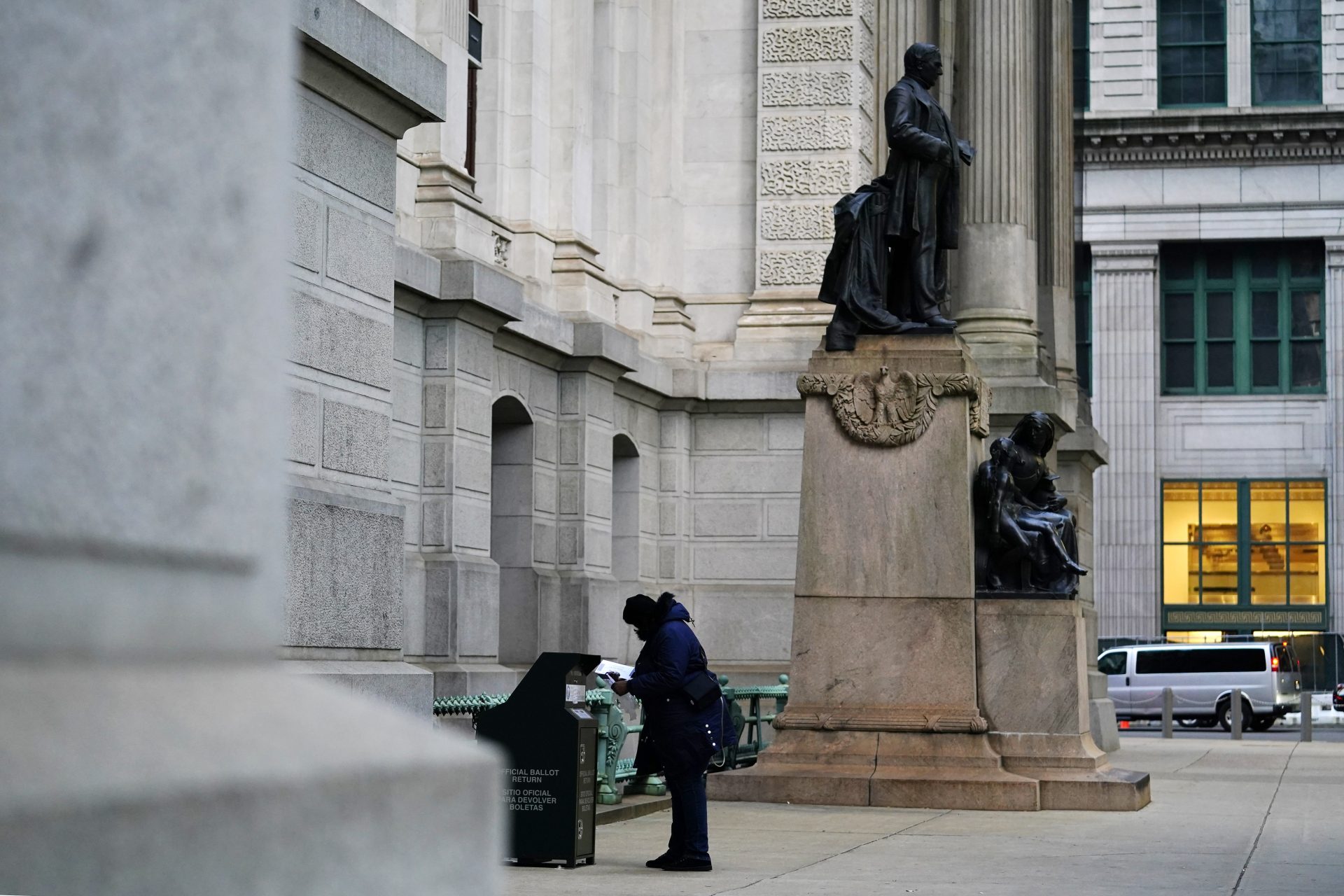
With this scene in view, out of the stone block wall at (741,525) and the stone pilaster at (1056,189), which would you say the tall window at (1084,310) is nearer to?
the stone pilaster at (1056,189)

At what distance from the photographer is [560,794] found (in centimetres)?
1068

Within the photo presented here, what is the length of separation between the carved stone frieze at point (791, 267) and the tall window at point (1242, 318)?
107 ft

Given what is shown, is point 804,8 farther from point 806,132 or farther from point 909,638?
point 909,638

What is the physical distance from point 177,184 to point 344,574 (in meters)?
6.00

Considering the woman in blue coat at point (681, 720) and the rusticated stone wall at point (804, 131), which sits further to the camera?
the rusticated stone wall at point (804, 131)

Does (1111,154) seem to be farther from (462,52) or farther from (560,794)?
(560,794)

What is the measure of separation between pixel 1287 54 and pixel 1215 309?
7.41m

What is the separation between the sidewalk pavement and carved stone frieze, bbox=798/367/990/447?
2950 mm

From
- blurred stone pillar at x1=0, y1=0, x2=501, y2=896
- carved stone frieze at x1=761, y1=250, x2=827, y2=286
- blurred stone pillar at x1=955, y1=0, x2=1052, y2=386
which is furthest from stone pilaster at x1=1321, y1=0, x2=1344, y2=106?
blurred stone pillar at x1=0, y1=0, x2=501, y2=896

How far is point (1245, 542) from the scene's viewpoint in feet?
181

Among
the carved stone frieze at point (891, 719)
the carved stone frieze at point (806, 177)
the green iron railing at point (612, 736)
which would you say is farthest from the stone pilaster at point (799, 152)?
the carved stone frieze at point (891, 719)

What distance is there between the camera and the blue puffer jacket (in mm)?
10492

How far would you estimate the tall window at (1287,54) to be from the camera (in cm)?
5456

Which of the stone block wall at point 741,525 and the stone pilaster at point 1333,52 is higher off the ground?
the stone pilaster at point 1333,52
